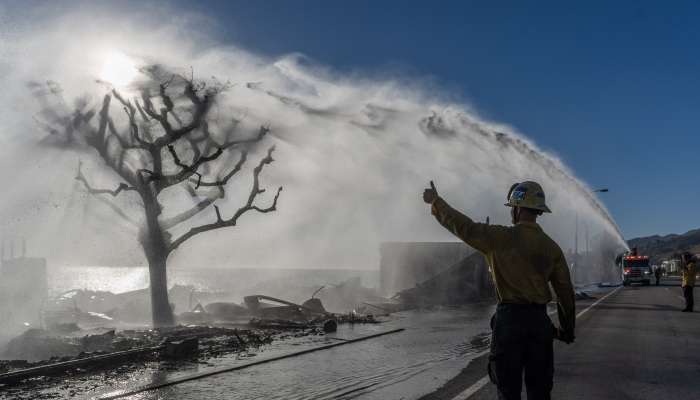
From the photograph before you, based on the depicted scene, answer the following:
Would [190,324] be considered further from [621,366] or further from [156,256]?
[621,366]

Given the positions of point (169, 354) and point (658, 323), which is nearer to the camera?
point (169, 354)

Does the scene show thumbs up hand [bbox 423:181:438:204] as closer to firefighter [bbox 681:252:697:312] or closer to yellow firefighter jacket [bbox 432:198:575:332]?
yellow firefighter jacket [bbox 432:198:575:332]

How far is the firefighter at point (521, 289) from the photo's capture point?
4.26m

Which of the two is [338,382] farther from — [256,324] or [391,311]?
[391,311]

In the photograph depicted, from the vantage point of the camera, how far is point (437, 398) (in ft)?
26.5

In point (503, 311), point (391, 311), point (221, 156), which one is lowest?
point (391, 311)

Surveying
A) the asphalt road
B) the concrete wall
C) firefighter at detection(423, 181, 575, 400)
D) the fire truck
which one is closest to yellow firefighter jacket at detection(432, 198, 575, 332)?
firefighter at detection(423, 181, 575, 400)

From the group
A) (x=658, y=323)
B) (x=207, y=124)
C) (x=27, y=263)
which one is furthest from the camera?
(x=27, y=263)

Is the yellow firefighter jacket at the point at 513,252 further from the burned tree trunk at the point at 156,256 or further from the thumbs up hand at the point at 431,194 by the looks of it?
the burned tree trunk at the point at 156,256

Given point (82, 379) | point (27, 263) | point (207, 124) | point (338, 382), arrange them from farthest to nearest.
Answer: point (27, 263), point (207, 124), point (82, 379), point (338, 382)

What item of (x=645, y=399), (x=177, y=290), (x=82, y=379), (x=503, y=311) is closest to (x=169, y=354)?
(x=82, y=379)

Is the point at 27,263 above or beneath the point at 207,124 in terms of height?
beneath

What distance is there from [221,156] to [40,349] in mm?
10174

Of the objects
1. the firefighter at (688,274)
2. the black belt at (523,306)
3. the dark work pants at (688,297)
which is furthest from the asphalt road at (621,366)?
the dark work pants at (688,297)
